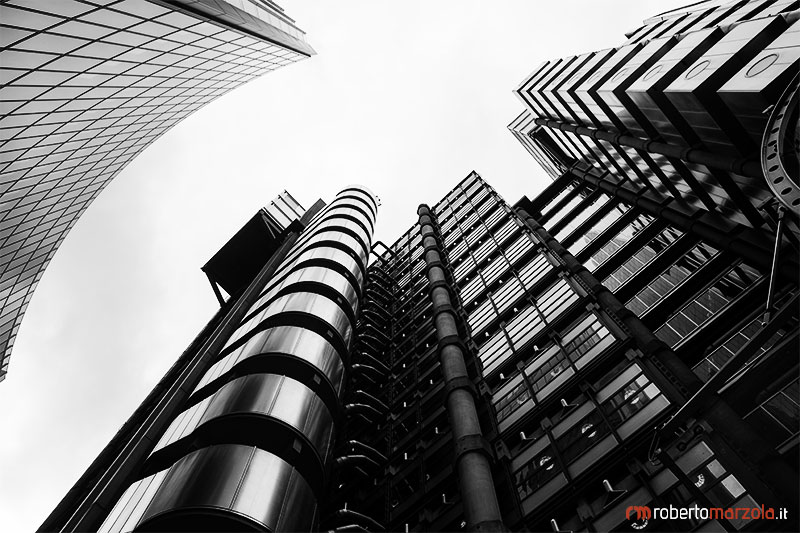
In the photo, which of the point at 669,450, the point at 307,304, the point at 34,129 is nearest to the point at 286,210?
the point at 34,129

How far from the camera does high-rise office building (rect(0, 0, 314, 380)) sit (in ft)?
72.1

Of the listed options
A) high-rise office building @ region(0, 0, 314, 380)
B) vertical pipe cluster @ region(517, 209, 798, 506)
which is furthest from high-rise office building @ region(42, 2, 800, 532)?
high-rise office building @ region(0, 0, 314, 380)

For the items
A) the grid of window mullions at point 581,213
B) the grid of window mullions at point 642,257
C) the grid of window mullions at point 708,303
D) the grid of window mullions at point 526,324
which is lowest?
the grid of window mullions at point 708,303

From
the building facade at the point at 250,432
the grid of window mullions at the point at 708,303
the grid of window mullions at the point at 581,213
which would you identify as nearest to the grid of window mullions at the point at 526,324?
the grid of window mullions at the point at 708,303

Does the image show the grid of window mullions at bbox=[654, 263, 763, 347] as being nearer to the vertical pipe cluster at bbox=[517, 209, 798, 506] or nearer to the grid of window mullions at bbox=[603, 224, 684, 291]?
the vertical pipe cluster at bbox=[517, 209, 798, 506]

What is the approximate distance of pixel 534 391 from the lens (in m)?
17.6

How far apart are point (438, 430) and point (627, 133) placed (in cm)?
1909

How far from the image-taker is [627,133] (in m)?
25.9

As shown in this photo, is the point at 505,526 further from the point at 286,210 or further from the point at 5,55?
the point at 286,210

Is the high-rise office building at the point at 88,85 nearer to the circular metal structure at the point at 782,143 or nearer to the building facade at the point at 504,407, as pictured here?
the building facade at the point at 504,407

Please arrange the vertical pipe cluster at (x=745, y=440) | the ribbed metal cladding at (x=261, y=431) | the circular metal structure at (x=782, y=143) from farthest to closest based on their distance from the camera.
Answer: the ribbed metal cladding at (x=261, y=431)
the circular metal structure at (x=782, y=143)
the vertical pipe cluster at (x=745, y=440)

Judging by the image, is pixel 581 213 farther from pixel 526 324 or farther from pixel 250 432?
pixel 250 432

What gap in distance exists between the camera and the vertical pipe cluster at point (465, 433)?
13003mm

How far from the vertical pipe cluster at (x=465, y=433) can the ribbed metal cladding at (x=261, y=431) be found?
4.94 metres
